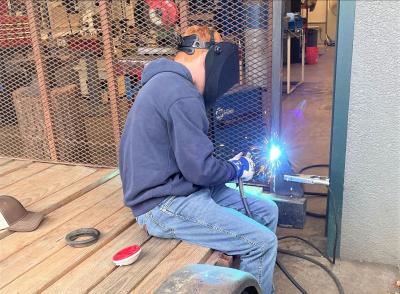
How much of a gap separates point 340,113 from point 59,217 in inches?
74.6

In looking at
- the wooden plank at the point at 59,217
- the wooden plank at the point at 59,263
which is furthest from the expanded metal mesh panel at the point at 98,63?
the wooden plank at the point at 59,263

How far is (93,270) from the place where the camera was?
2221 mm

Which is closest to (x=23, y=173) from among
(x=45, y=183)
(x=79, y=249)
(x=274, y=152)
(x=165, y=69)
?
(x=45, y=183)

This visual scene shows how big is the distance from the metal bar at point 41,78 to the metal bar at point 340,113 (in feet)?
8.34

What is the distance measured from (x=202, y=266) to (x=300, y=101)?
648 centimetres

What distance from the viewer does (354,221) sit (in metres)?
3.04

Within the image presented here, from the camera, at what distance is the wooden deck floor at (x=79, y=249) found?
6.94 ft

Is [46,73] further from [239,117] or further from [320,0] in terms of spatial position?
[320,0]

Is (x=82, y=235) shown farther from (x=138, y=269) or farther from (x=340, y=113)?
(x=340, y=113)

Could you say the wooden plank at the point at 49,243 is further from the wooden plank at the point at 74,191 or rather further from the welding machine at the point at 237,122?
the welding machine at the point at 237,122

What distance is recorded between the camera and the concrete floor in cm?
290

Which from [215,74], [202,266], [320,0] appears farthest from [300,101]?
[320,0]

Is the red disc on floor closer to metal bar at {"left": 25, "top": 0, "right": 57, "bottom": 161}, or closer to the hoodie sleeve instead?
the hoodie sleeve

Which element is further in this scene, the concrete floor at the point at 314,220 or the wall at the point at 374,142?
the concrete floor at the point at 314,220
